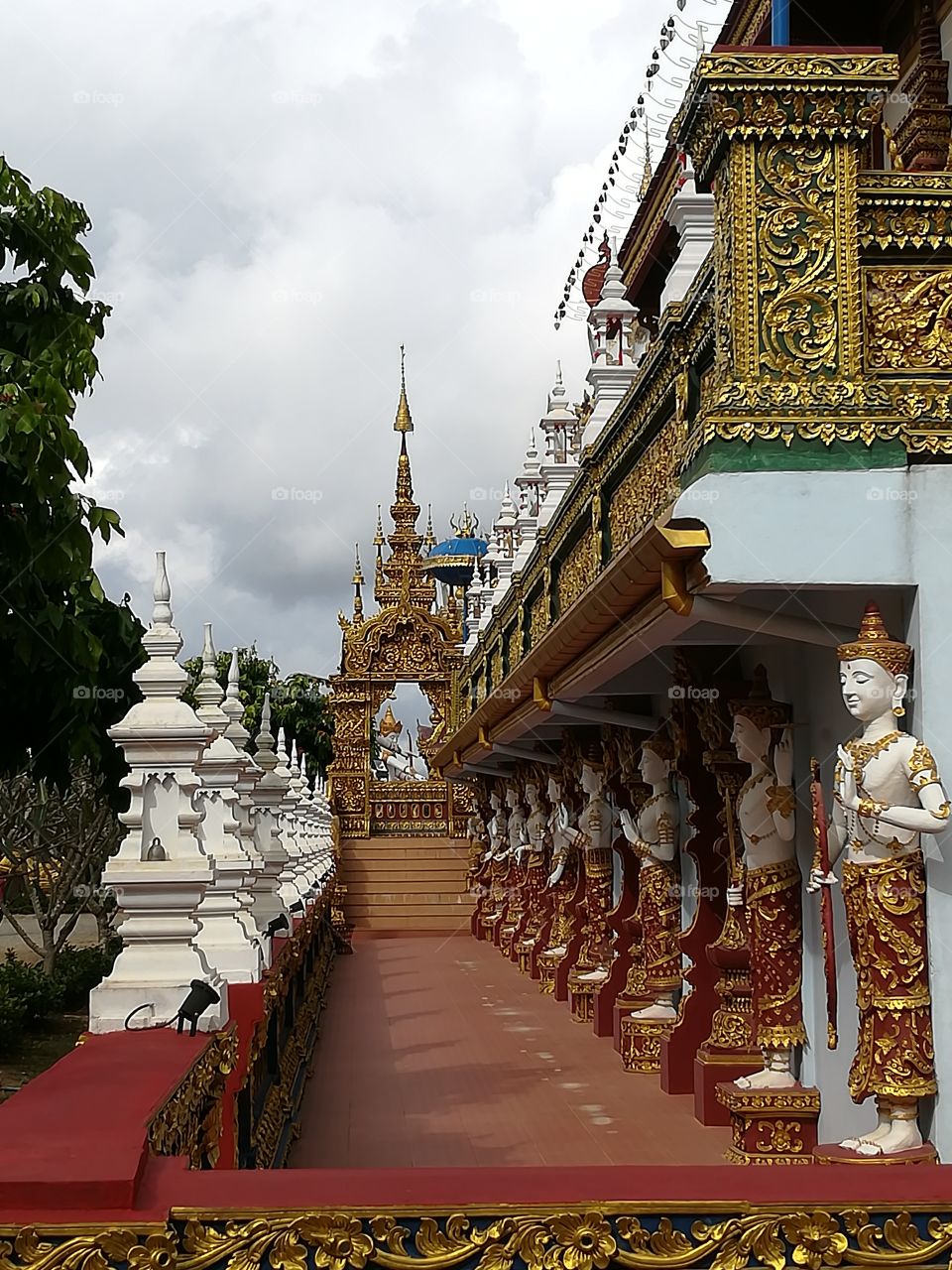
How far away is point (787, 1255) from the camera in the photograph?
10.3 ft

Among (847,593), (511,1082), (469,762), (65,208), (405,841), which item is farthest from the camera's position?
(405,841)

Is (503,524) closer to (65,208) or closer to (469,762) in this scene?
(469,762)

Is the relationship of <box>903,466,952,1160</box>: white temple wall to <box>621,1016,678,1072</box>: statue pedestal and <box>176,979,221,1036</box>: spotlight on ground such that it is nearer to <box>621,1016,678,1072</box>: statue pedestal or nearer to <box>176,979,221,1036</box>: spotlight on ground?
<box>176,979,221,1036</box>: spotlight on ground

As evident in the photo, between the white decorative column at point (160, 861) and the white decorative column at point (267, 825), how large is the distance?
376 cm

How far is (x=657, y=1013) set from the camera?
9508 millimetres

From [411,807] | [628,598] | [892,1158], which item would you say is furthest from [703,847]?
[411,807]

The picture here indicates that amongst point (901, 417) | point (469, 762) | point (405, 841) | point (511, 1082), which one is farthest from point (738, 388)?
point (405, 841)

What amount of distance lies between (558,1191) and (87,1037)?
201cm

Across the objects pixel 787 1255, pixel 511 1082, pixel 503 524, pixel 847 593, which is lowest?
pixel 511 1082

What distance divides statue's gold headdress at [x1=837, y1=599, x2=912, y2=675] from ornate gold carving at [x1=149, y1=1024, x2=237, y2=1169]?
7.39 feet

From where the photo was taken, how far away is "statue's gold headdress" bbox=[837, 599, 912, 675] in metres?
4.53

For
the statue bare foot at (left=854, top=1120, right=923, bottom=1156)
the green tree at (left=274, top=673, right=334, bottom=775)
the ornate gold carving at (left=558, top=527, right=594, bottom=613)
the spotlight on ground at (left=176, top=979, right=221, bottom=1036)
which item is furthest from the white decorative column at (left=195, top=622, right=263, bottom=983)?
the green tree at (left=274, top=673, right=334, bottom=775)

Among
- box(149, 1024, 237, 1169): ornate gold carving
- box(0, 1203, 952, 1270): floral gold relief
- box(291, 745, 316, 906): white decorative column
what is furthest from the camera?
box(291, 745, 316, 906): white decorative column

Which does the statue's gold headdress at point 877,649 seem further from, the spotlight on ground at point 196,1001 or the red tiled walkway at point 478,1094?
the red tiled walkway at point 478,1094
